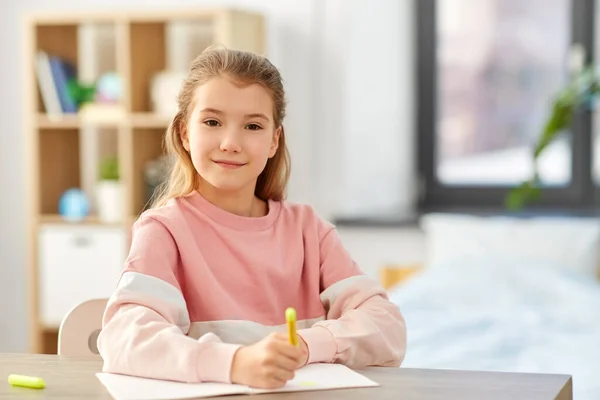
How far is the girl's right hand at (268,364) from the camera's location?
3.51ft

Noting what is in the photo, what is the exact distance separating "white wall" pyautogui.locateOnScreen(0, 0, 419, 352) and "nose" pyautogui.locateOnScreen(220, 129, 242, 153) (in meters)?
2.70

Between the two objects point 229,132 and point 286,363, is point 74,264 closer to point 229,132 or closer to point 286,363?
point 229,132

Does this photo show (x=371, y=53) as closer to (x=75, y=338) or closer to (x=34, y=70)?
(x=34, y=70)

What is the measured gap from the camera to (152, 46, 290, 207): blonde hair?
1337 millimetres

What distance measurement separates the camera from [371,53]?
4031 millimetres

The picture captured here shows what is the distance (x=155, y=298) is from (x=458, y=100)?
318 cm

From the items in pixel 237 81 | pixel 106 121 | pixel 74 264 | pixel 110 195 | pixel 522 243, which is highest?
pixel 237 81

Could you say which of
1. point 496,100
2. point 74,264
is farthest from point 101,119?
point 496,100

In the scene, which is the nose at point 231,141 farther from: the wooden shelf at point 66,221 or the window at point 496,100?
the window at point 496,100

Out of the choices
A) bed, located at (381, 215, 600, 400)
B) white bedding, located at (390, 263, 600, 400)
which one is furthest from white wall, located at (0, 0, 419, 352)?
white bedding, located at (390, 263, 600, 400)

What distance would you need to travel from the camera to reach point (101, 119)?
13.1 ft

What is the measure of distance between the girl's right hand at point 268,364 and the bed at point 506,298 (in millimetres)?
943

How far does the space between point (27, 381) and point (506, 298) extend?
2019 mm

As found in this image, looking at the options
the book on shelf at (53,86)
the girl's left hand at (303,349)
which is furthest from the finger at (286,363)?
the book on shelf at (53,86)
